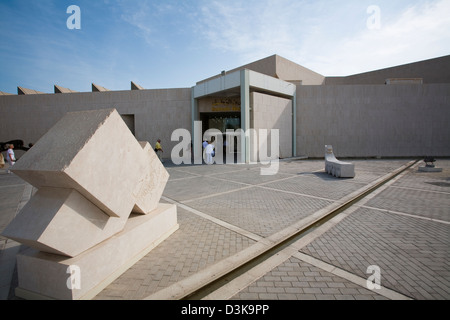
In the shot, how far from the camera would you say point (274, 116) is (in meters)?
17.2

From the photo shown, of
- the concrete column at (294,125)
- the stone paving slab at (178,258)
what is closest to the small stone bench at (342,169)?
the stone paving slab at (178,258)

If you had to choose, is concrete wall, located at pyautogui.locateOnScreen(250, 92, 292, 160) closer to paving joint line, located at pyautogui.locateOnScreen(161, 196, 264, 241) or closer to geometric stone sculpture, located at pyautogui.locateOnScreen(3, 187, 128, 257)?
paving joint line, located at pyautogui.locateOnScreen(161, 196, 264, 241)

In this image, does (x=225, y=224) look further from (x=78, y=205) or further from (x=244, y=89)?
(x=244, y=89)

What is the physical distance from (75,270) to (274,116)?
1671 centimetres

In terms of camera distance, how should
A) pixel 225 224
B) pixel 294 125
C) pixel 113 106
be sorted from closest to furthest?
pixel 225 224 < pixel 294 125 < pixel 113 106

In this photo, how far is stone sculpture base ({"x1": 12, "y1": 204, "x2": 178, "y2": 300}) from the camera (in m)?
2.25

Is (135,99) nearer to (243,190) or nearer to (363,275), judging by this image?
(243,190)

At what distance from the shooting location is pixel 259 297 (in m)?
2.46

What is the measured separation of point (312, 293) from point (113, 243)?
258cm

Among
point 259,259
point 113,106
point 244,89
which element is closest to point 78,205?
point 259,259

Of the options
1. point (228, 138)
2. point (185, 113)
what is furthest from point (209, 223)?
point (185, 113)

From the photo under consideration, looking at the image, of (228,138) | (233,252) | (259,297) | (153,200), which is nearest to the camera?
(259,297)

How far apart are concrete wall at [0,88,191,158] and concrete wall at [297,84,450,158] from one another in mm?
11981

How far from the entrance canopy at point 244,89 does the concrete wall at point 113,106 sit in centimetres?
200
